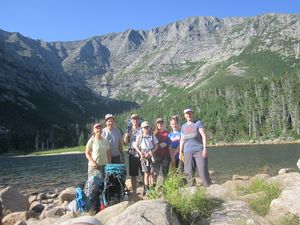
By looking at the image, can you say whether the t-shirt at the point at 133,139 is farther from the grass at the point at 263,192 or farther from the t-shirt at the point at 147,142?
the grass at the point at 263,192

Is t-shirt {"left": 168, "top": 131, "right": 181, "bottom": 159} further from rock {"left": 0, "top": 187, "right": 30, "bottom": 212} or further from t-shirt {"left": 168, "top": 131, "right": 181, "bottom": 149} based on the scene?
rock {"left": 0, "top": 187, "right": 30, "bottom": 212}

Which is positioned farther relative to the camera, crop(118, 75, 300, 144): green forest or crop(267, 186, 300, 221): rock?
crop(118, 75, 300, 144): green forest

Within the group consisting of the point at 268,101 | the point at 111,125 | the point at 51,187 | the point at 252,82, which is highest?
the point at 252,82

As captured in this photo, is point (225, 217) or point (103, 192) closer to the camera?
point (225, 217)

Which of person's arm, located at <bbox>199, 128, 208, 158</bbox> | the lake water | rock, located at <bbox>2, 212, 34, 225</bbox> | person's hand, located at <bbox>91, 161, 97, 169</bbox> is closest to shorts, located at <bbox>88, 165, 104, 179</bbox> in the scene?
person's hand, located at <bbox>91, 161, 97, 169</bbox>

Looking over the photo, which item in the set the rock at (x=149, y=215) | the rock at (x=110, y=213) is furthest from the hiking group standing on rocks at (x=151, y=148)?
the rock at (x=149, y=215)

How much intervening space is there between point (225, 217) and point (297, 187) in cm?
193

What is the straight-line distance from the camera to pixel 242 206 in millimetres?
8992

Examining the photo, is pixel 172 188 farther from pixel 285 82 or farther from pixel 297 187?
pixel 285 82

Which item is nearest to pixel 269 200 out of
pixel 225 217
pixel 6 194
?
pixel 225 217

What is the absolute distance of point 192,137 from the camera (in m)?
13.9

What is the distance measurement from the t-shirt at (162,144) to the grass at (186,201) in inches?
227

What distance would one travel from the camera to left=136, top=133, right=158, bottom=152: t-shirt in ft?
47.2

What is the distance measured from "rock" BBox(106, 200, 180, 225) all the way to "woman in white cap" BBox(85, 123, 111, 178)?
5868 millimetres
